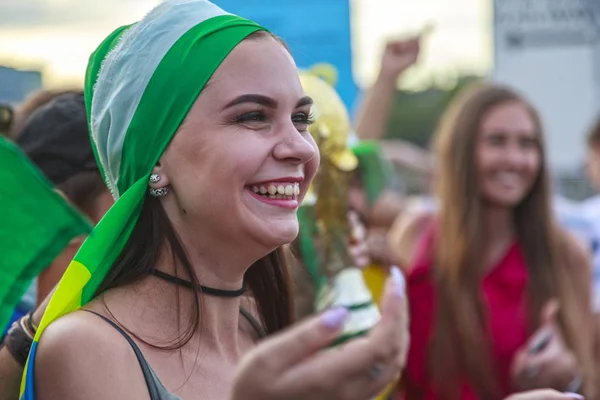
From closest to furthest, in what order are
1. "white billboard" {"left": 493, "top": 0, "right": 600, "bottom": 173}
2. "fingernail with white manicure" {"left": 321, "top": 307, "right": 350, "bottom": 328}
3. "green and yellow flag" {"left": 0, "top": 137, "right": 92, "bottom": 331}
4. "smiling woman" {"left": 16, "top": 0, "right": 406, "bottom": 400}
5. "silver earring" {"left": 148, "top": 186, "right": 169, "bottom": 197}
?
"fingernail with white manicure" {"left": 321, "top": 307, "right": 350, "bottom": 328} → "smiling woman" {"left": 16, "top": 0, "right": 406, "bottom": 400} → "silver earring" {"left": 148, "top": 186, "right": 169, "bottom": 197} → "green and yellow flag" {"left": 0, "top": 137, "right": 92, "bottom": 331} → "white billboard" {"left": 493, "top": 0, "right": 600, "bottom": 173}

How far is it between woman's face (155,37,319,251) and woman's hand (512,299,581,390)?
2213mm

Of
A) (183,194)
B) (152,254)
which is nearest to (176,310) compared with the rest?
(152,254)

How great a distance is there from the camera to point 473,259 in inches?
172

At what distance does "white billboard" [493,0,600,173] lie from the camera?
591 cm

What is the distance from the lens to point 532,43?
6.02 metres

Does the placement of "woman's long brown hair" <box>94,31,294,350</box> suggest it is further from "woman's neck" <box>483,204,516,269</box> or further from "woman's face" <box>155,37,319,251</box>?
"woman's neck" <box>483,204,516,269</box>

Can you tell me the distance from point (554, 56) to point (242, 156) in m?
4.50

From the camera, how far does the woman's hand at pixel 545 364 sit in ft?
12.7

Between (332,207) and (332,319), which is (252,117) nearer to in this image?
(332,319)

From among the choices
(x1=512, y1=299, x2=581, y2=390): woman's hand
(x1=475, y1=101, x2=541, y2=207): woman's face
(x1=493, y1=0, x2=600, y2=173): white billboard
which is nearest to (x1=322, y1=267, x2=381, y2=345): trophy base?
(x1=512, y1=299, x2=581, y2=390): woman's hand

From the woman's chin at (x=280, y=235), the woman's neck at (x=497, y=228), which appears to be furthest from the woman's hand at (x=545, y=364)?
the woman's chin at (x=280, y=235)

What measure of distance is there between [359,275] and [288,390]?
2.10 meters

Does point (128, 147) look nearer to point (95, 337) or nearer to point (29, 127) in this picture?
point (95, 337)

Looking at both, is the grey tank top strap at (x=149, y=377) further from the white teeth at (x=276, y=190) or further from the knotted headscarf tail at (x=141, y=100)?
the white teeth at (x=276, y=190)
